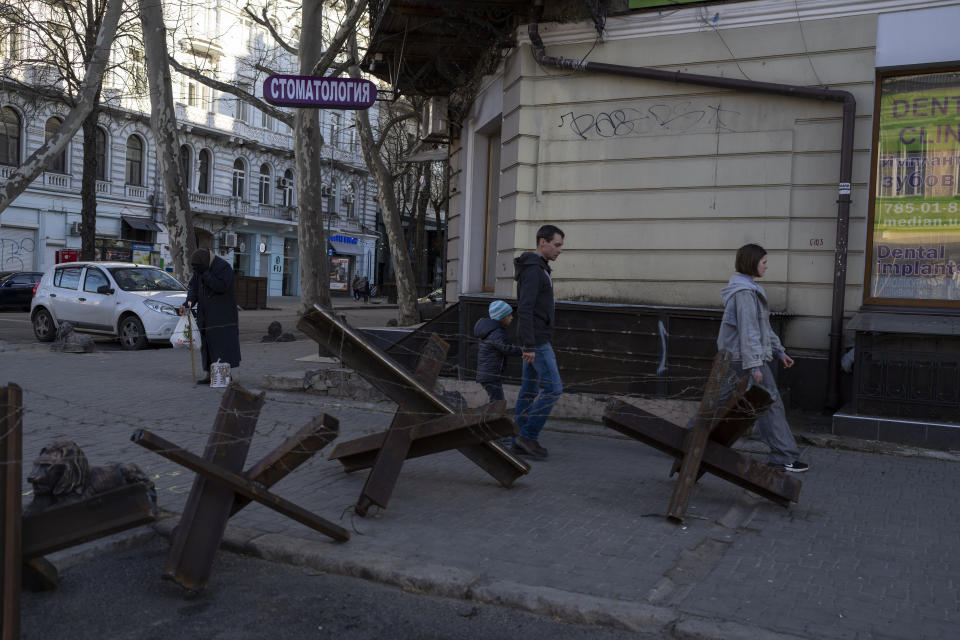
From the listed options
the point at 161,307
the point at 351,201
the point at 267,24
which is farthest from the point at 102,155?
the point at 161,307

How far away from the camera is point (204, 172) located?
4403 cm

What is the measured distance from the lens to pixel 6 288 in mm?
27234

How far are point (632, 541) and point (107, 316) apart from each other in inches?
531

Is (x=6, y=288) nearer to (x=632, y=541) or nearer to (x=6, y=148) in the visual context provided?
(x=6, y=148)

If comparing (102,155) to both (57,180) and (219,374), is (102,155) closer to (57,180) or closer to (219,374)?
(57,180)

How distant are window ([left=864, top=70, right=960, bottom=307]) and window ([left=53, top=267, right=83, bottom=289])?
1404cm

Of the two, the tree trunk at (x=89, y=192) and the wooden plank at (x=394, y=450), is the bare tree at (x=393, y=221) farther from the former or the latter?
the wooden plank at (x=394, y=450)

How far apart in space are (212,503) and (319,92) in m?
5.57

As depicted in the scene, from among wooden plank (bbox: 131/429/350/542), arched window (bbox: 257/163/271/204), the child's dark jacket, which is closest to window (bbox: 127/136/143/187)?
arched window (bbox: 257/163/271/204)

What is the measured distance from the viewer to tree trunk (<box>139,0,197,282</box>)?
15492mm

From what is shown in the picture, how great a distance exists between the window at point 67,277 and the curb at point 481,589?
13.1 m

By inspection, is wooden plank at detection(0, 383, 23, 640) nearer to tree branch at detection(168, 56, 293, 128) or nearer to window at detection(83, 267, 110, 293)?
window at detection(83, 267, 110, 293)

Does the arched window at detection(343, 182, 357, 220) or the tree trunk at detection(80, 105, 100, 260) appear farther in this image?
the arched window at detection(343, 182, 357, 220)

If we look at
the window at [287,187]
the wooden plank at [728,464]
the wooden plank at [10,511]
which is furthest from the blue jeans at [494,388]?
the window at [287,187]
